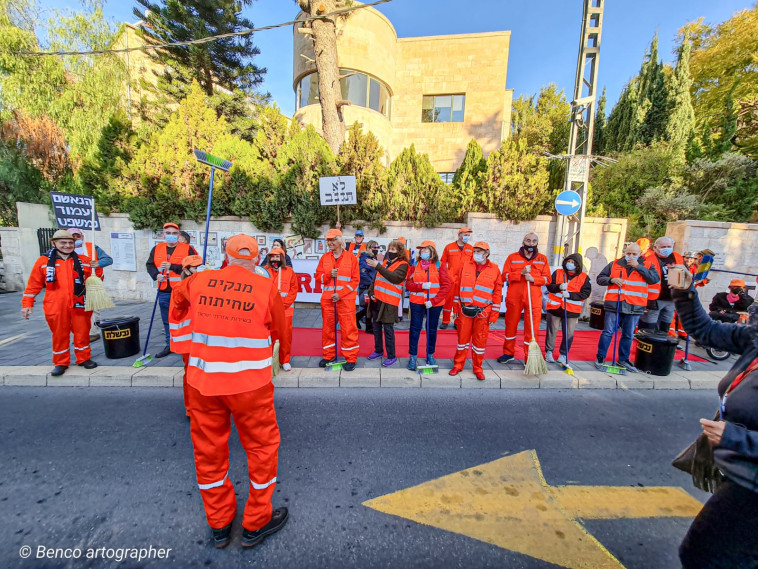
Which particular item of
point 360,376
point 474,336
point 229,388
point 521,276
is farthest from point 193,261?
point 521,276

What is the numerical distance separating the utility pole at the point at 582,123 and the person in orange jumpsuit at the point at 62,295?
31.2 feet

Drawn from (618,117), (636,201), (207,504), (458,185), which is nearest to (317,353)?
(207,504)

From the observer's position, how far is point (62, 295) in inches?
175

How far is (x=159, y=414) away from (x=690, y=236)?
11.7 m

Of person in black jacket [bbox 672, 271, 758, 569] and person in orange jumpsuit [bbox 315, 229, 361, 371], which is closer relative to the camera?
person in black jacket [bbox 672, 271, 758, 569]

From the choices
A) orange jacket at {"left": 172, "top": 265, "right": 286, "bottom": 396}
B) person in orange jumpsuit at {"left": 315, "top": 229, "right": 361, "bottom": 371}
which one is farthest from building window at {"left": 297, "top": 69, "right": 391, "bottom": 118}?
orange jacket at {"left": 172, "top": 265, "right": 286, "bottom": 396}

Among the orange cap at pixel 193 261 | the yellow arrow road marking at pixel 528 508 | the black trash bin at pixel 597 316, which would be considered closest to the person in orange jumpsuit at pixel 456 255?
the black trash bin at pixel 597 316

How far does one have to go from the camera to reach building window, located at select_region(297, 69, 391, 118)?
15.5 m

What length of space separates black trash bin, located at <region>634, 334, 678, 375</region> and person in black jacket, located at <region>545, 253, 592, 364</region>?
1020mm

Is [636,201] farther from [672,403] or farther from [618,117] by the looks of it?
[672,403]

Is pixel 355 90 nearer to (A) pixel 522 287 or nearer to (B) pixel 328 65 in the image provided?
(B) pixel 328 65

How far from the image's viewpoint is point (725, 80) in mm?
16844

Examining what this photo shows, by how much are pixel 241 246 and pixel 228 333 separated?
622 mm

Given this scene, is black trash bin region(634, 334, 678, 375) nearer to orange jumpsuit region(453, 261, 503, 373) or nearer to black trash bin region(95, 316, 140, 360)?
orange jumpsuit region(453, 261, 503, 373)
